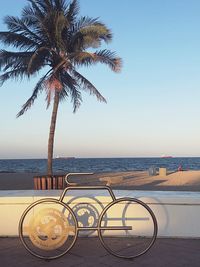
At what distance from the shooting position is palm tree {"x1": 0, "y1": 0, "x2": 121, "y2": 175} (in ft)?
64.2

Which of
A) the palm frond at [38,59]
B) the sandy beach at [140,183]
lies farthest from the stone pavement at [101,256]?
the sandy beach at [140,183]

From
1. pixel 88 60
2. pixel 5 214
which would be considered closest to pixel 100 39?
pixel 88 60

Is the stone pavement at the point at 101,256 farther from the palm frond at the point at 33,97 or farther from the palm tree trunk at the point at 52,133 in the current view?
the palm frond at the point at 33,97

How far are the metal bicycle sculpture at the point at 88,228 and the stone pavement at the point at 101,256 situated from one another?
9 centimetres

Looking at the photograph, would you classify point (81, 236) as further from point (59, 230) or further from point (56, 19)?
point (56, 19)

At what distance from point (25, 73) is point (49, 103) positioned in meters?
2.40

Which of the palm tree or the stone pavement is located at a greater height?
the palm tree

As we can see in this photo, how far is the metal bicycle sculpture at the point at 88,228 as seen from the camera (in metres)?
5.00

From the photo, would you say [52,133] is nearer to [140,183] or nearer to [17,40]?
[17,40]

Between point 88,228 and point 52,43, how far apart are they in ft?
52.8

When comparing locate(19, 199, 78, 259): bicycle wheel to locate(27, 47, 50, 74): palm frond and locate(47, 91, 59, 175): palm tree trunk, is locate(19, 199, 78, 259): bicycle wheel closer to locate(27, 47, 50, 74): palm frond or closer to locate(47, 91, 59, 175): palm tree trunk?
locate(47, 91, 59, 175): palm tree trunk

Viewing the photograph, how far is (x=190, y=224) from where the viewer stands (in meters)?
5.80

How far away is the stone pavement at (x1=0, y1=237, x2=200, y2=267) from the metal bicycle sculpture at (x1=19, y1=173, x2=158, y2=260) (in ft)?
0.29

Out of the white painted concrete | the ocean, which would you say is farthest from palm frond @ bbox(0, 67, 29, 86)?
the ocean
